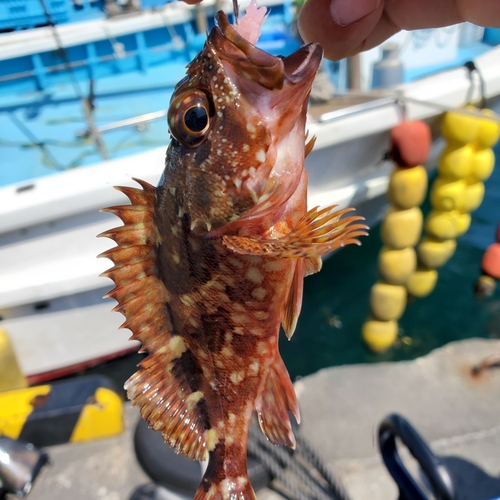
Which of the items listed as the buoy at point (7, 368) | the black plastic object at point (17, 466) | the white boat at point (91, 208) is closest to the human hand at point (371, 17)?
the white boat at point (91, 208)

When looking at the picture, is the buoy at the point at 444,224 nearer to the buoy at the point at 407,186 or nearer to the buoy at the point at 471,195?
the buoy at the point at 471,195

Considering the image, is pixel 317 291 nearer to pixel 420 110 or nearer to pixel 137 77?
pixel 420 110

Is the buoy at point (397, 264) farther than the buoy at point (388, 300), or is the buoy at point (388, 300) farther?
the buoy at point (388, 300)

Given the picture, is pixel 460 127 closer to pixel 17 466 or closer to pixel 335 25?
pixel 335 25

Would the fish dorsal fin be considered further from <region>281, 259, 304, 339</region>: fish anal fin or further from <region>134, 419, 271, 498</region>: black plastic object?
<region>134, 419, 271, 498</region>: black plastic object

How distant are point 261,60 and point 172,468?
2.51m

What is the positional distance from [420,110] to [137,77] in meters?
5.01

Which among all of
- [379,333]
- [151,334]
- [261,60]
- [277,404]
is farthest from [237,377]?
[379,333]

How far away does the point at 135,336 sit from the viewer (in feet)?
4.10

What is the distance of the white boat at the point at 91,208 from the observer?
11.3 feet

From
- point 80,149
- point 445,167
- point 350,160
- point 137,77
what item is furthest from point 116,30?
point 445,167

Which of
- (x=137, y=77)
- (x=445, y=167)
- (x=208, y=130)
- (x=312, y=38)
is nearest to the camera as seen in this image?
(x=208, y=130)

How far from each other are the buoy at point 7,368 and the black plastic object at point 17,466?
80cm

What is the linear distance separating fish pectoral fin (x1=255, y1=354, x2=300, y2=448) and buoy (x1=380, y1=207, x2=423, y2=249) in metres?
3.00
